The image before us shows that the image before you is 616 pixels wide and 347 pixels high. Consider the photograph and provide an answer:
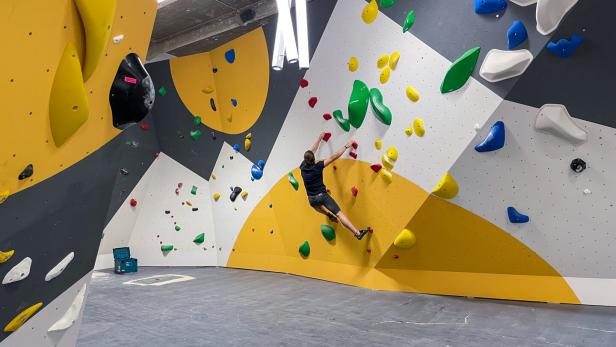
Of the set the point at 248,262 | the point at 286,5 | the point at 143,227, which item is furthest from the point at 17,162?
the point at 143,227

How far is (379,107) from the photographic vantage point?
3.67m

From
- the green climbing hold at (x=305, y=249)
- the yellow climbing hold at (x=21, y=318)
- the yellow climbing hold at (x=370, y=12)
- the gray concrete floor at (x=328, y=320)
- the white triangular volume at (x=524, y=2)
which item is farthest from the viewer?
the green climbing hold at (x=305, y=249)

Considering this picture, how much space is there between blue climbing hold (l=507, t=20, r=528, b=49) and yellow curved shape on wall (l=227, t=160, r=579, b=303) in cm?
123

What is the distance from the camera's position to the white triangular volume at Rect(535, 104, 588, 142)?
9.17ft

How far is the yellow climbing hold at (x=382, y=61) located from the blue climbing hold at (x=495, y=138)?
1.09 metres

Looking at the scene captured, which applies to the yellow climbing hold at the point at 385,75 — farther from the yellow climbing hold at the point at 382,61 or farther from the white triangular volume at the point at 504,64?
the white triangular volume at the point at 504,64

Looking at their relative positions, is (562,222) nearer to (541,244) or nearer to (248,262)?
(541,244)

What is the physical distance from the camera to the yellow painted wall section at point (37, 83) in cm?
93

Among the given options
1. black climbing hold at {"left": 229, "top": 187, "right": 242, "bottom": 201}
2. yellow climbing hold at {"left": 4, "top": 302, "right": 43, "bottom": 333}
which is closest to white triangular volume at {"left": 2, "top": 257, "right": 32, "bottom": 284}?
yellow climbing hold at {"left": 4, "top": 302, "right": 43, "bottom": 333}

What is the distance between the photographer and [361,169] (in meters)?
3.92

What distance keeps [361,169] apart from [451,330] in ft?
5.67

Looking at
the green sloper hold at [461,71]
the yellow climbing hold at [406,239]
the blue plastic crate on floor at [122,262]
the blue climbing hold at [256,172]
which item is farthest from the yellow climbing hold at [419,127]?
the blue plastic crate on floor at [122,262]

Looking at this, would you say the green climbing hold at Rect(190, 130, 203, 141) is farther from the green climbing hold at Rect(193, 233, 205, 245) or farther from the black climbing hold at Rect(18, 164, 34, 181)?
the black climbing hold at Rect(18, 164, 34, 181)

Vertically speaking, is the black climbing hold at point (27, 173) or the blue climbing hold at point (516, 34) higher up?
the blue climbing hold at point (516, 34)
